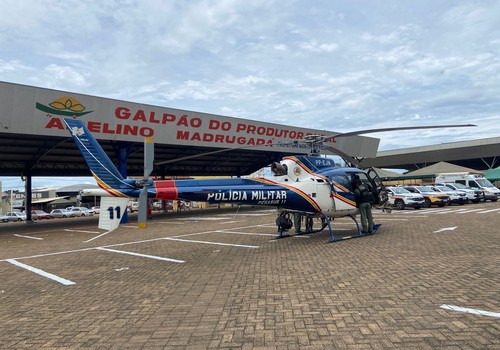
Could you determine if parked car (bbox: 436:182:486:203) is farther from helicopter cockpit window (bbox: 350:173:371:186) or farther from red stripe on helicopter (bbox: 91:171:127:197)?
red stripe on helicopter (bbox: 91:171:127:197)

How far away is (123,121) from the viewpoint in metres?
21.5

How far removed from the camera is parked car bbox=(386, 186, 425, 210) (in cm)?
2345

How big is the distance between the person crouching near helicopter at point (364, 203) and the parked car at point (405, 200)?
12.6 metres

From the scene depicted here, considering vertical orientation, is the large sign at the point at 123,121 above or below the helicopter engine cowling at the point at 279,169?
above

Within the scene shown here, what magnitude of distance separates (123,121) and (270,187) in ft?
44.8

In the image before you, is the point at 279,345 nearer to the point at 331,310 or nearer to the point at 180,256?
the point at 331,310

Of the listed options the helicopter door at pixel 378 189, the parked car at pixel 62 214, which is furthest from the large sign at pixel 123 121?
the parked car at pixel 62 214

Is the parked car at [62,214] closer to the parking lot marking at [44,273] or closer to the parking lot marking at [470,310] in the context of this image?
the parking lot marking at [44,273]

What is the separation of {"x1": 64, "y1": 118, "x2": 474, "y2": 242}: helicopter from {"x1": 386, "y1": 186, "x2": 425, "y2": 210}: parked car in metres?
11.6

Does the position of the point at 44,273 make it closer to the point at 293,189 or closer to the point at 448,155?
the point at 293,189

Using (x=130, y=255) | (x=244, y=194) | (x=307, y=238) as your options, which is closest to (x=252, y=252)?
(x=244, y=194)

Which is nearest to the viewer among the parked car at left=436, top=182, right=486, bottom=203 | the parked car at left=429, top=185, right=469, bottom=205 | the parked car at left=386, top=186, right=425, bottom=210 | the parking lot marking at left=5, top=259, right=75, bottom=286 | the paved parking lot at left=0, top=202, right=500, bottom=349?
the paved parking lot at left=0, top=202, right=500, bottom=349

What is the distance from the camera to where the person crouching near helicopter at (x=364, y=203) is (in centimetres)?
1234

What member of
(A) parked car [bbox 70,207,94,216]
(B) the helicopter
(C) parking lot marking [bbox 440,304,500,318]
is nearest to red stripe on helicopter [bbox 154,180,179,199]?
(B) the helicopter
